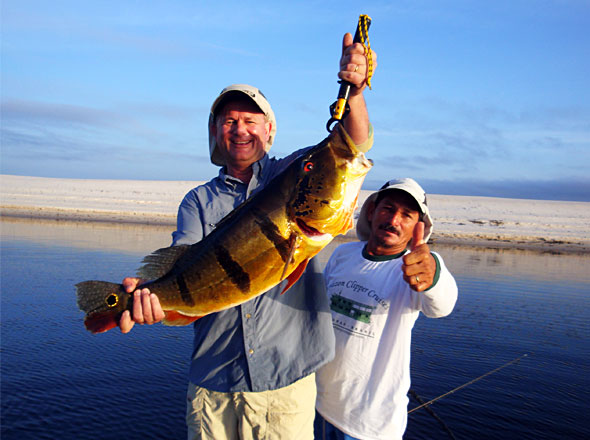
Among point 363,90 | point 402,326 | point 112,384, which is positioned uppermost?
point 363,90

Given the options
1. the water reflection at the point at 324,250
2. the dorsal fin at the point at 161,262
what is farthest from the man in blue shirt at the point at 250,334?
the water reflection at the point at 324,250

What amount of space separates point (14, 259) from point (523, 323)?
→ 15.6 meters

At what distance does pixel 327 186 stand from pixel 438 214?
37.0 metres

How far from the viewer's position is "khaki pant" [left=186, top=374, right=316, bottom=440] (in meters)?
3.00

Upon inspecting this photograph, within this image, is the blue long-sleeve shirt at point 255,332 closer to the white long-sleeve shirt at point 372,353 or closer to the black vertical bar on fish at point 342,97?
the white long-sleeve shirt at point 372,353

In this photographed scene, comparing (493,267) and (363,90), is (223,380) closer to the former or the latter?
(363,90)

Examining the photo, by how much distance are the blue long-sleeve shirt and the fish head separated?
0.71m

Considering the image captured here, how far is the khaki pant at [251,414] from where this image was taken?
3.00 m

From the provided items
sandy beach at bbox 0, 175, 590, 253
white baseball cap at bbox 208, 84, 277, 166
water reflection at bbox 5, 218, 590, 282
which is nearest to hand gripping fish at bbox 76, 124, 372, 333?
white baseball cap at bbox 208, 84, 277, 166

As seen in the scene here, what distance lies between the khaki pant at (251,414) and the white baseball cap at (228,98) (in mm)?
1741

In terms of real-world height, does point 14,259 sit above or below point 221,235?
below

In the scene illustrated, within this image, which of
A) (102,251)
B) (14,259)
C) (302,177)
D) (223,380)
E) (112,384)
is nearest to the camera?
(302,177)

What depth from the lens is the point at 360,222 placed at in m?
4.09

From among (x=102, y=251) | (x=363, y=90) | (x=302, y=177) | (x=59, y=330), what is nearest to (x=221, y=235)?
(x=302, y=177)
